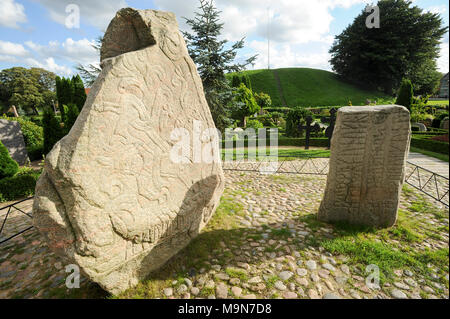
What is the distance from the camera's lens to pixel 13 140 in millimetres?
11734

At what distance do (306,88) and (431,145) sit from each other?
1283 inches

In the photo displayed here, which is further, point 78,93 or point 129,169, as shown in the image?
point 78,93

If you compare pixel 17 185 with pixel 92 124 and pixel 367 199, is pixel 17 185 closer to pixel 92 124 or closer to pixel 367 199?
pixel 92 124

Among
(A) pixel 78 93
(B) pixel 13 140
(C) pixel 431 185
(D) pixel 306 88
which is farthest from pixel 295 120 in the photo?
(D) pixel 306 88

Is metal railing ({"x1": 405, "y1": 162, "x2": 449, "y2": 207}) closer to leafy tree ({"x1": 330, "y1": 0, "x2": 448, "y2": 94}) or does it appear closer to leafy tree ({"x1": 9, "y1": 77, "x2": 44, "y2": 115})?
leafy tree ({"x1": 330, "y1": 0, "x2": 448, "y2": 94})

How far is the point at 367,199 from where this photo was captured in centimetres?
412

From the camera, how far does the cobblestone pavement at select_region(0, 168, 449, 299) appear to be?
2.89m

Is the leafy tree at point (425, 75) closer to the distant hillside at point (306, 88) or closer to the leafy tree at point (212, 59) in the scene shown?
the distant hillside at point (306, 88)

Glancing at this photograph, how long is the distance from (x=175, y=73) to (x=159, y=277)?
10.3 ft

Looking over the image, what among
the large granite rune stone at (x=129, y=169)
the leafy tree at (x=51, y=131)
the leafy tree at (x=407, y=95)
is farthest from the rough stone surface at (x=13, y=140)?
the leafy tree at (x=407, y=95)

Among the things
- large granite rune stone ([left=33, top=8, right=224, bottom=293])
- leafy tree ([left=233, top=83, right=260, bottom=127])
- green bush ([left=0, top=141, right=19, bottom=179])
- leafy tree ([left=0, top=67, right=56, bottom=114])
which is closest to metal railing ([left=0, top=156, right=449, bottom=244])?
green bush ([left=0, top=141, right=19, bottom=179])

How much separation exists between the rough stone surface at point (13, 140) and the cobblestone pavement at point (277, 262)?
32.0 ft

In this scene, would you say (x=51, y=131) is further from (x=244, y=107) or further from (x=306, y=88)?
(x=306, y=88)

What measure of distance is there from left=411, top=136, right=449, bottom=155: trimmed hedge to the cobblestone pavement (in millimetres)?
7554
